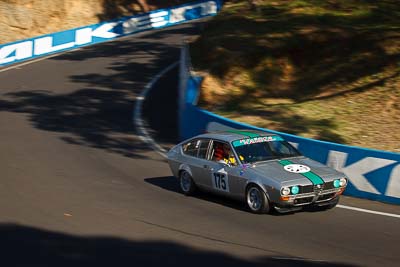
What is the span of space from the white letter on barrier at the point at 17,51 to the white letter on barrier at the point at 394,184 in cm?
2457

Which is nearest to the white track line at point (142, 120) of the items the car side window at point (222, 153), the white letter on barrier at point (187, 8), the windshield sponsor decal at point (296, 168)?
the car side window at point (222, 153)

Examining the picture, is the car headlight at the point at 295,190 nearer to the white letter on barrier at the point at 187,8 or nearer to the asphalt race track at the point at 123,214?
the asphalt race track at the point at 123,214

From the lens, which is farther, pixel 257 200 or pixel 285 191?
pixel 257 200

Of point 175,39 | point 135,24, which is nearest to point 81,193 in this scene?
point 175,39

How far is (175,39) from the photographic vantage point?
1547 inches

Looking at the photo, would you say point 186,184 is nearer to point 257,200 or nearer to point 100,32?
point 257,200

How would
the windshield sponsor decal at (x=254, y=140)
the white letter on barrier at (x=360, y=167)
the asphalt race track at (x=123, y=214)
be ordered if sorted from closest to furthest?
the asphalt race track at (x=123, y=214) → the windshield sponsor decal at (x=254, y=140) → the white letter on barrier at (x=360, y=167)

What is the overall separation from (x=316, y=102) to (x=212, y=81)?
3.94m

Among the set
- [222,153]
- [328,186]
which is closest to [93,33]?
[222,153]

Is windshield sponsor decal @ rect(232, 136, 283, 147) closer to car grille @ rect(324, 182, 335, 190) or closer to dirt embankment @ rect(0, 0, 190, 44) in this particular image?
car grille @ rect(324, 182, 335, 190)

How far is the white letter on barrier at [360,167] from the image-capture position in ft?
49.1

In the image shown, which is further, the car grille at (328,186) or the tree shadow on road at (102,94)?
the tree shadow on road at (102,94)

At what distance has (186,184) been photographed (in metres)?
15.5

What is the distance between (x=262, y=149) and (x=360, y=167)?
7.27ft
